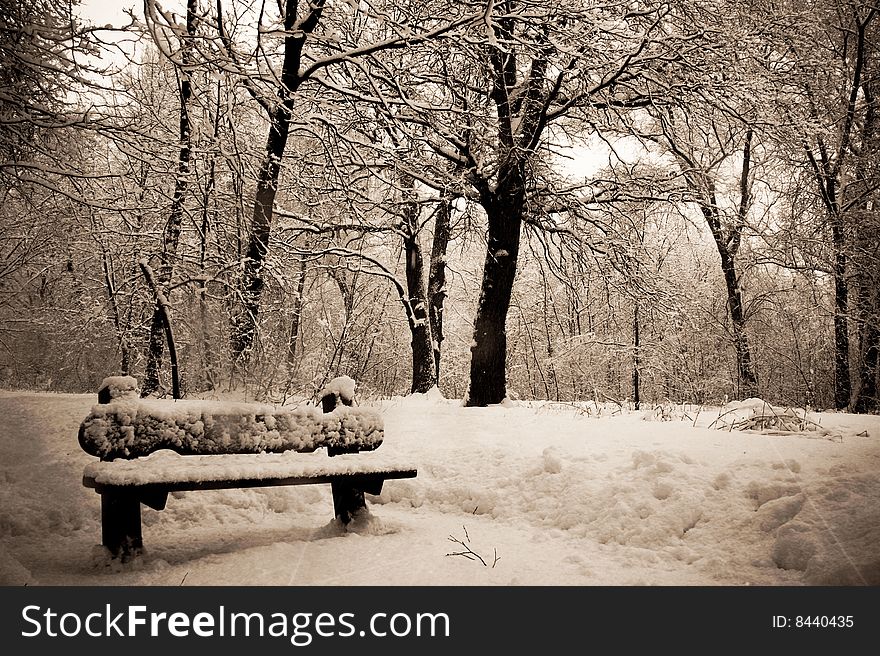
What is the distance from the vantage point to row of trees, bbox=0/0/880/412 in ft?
19.4

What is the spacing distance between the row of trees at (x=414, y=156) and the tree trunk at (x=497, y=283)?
0.03m

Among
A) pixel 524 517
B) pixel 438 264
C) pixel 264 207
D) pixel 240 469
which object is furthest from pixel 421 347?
pixel 240 469

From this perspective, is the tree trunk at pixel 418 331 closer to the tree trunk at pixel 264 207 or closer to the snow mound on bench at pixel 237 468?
the tree trunk at pixel 264 207

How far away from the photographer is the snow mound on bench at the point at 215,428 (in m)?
3.19

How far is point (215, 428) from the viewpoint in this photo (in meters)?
3.52

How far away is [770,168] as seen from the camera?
1398 cm

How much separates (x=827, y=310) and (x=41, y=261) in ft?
57.5

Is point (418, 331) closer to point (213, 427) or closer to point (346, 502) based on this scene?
point (346, 502)

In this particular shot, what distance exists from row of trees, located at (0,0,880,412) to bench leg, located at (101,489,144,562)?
10.2 ft

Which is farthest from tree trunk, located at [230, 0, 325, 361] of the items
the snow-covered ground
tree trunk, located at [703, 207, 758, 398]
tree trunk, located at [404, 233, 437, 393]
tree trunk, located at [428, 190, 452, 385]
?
tree trunk, located at [703, 207, 758, 398]

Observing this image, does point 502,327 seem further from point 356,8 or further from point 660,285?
point 356,8

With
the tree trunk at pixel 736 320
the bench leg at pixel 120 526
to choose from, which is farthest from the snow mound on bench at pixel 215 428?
the tree trunk at pixel 736 320

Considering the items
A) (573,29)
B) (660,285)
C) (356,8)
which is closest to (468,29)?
(573,29)

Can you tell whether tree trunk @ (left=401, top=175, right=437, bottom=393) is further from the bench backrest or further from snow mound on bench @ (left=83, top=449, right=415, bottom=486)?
snow mound on bench @ (left=83, top=449, right=415, bottom=486)
